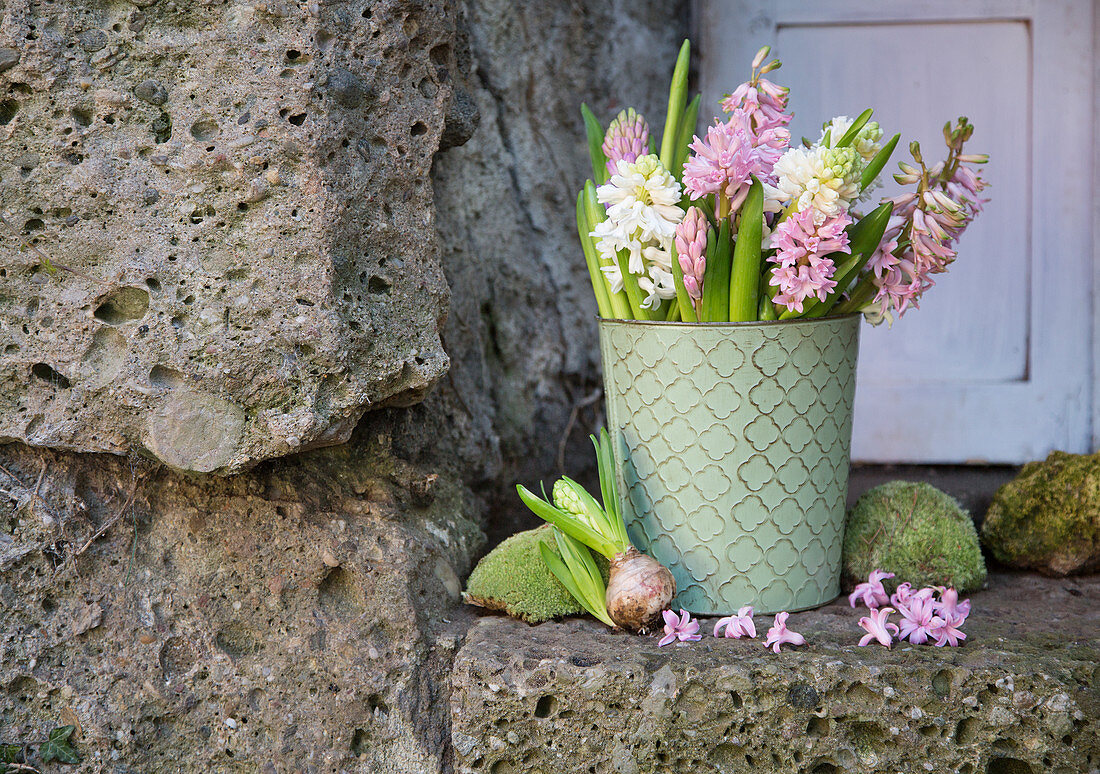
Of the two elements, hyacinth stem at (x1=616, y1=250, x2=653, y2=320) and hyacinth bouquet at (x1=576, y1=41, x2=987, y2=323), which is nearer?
hyacinth bouquet at (x1=576, y1=41, x2=987, y2=323)

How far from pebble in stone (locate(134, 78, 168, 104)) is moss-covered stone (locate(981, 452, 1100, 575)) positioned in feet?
5.42

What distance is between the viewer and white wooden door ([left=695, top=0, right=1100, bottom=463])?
2217 mm

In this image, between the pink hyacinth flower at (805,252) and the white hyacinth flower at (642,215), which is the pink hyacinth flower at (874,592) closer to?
the pink hyacinth flower at (805,252)

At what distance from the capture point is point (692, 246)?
133 cm

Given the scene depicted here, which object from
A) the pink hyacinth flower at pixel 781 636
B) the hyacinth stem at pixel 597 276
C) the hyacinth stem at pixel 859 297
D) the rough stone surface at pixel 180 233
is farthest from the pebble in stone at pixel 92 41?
the pink hyacinth flower at pixel 781 636

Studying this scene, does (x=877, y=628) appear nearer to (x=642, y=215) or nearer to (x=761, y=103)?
(x=642, y=215)

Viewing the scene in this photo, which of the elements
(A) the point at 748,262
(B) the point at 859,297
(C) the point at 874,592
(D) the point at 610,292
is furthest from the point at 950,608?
(D) the point at 610,292

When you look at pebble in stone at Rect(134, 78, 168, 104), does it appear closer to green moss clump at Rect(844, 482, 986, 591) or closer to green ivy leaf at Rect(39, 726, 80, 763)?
green ivy leaf at Rect(39, 726, 80, 763)

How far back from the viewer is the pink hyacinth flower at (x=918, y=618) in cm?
138

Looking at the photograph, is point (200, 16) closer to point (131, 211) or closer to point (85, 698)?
point (131, 211)

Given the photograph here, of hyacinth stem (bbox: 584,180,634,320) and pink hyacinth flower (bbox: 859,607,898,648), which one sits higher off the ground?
hyacinth stem (bbox: 584,180,634,320)

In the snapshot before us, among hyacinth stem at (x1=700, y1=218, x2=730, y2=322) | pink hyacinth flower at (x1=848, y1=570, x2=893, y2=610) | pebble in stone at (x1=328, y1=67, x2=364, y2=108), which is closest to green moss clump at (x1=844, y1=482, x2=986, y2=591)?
pink hyacinth flower at (x1=848, y1=570, x2=893, y2=610)

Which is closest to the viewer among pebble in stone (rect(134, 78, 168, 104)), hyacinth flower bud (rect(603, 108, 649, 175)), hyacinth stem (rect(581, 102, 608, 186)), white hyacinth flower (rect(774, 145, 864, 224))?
white hyacinth flower (rect(774, 145, 864, 224))

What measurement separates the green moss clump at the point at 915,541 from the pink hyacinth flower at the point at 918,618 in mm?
175
